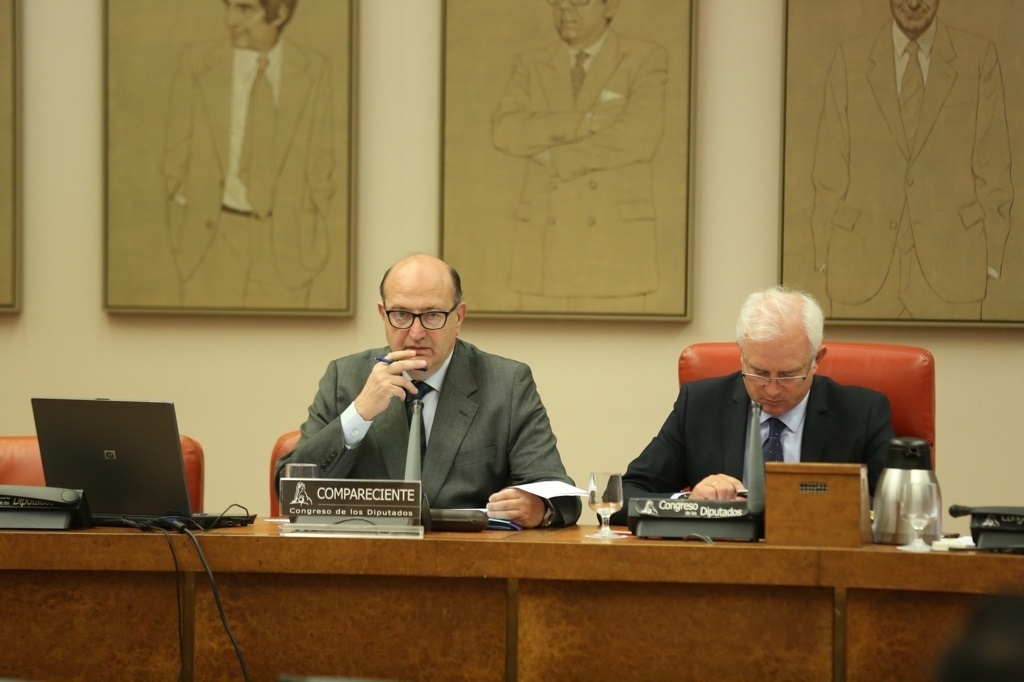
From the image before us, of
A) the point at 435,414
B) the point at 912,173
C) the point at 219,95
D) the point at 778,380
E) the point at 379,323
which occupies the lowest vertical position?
the point at 435,414

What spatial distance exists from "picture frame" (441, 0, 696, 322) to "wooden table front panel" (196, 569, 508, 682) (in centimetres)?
190

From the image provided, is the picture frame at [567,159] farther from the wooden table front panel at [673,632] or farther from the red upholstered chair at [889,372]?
the wooden table front panel at [673,632]

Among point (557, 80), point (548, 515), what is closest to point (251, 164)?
point (557, 80)

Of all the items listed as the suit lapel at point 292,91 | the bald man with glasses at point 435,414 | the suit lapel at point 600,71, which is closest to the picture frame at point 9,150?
the suit lapel at point 292,91

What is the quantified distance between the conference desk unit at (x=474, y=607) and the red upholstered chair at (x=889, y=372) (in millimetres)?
1093

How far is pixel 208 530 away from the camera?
2494mm

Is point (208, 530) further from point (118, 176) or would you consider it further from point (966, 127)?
point (966, 127)

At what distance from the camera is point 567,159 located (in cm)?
408

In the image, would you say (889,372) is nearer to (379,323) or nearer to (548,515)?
(548,515)

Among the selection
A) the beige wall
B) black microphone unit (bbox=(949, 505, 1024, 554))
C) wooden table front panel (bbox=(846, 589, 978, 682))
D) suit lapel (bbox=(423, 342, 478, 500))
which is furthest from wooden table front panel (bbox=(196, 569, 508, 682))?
the beige wall

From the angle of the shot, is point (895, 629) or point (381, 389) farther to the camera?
point (381, 389)

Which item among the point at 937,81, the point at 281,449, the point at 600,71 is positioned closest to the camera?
the point at 281,449

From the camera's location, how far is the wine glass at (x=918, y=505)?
2.40m

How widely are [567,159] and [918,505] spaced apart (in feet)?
6.74
